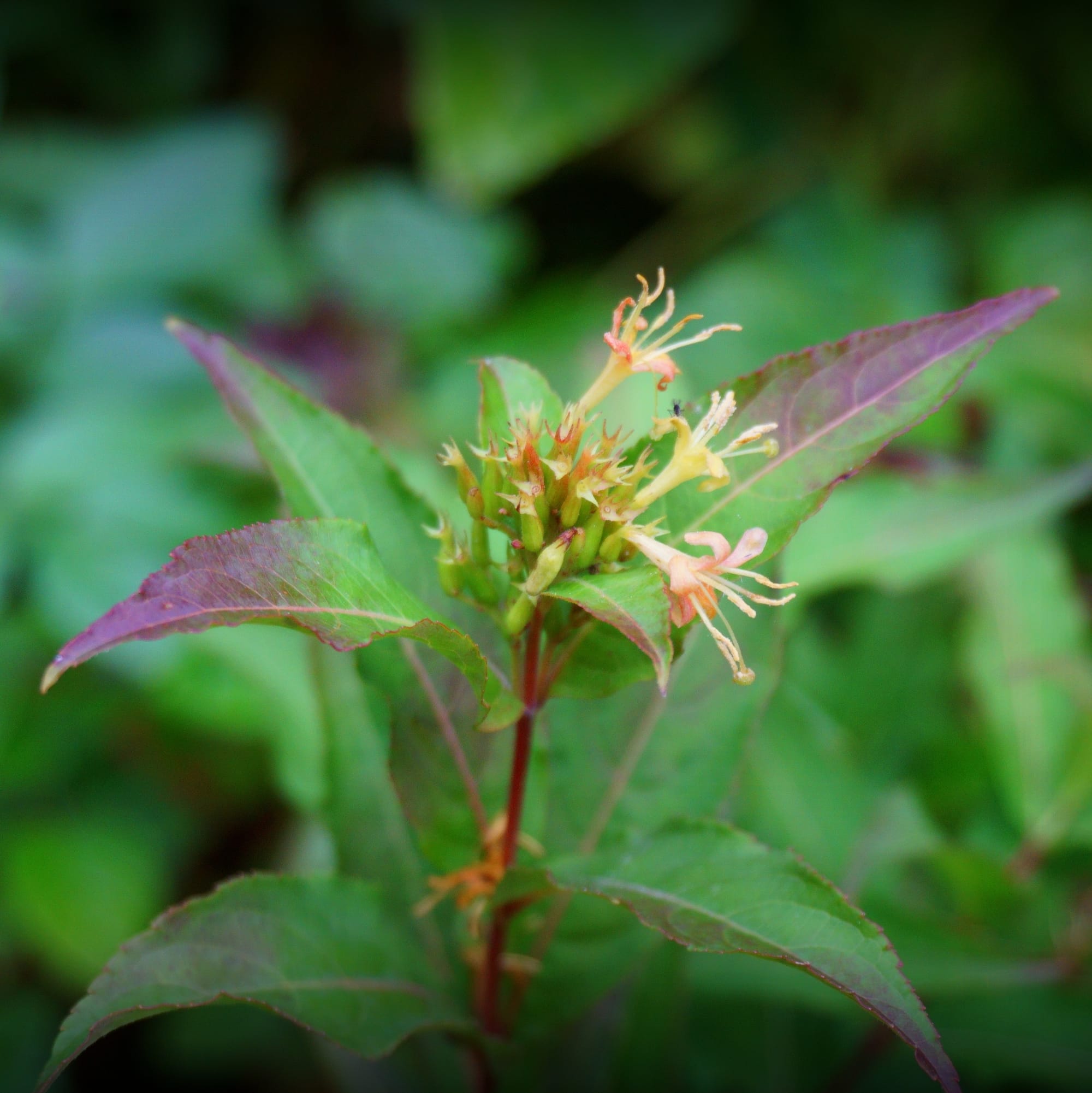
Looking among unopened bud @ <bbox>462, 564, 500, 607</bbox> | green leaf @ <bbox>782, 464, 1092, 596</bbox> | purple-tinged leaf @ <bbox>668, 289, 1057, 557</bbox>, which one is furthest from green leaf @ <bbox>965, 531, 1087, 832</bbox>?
unopened bud @ <bbox>462, 564, 500, 607</bbox>

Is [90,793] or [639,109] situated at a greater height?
[639,109]

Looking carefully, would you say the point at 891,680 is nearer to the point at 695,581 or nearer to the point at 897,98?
the point at 695,581

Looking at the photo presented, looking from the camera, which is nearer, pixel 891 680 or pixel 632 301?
pixel 632 301

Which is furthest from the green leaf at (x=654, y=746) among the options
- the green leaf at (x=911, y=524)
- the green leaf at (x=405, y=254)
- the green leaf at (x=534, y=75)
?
the green leaf at (x=534, y=75)

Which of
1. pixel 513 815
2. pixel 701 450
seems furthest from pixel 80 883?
pixel 701 450

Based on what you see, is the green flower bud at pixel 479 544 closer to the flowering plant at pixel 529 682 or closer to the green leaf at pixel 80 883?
the flowering plant at pixel 529 682

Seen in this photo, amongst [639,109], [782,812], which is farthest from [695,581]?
[639,109]
